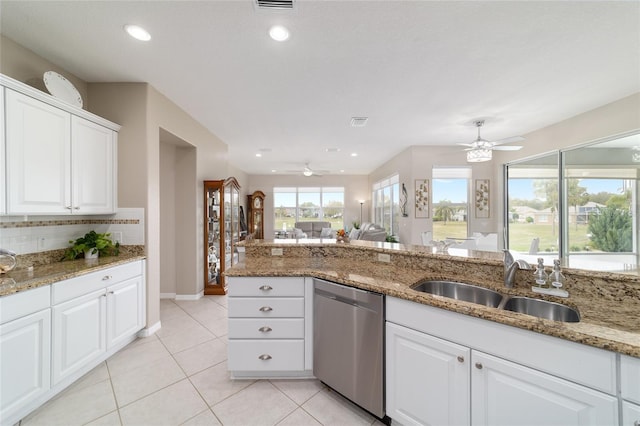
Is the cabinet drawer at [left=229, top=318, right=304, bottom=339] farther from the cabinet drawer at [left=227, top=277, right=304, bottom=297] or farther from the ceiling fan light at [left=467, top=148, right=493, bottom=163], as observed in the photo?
the ceiling fan light at [left=467, top=148, right=493, bottom=163]

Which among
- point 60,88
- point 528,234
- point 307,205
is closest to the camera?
point 60,88

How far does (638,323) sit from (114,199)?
13.2ft

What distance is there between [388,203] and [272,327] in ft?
18.7

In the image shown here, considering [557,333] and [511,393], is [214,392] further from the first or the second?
[557,333]

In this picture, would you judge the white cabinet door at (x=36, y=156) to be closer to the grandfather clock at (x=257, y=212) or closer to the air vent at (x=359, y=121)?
the air vent at (x=359, y=121)

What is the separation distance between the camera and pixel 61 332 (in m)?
1.68

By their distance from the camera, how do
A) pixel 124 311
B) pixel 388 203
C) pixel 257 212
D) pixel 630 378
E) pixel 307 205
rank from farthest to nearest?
pixel 307 205 → pixel 257 212 → pixel 388 203 → pixel 124 311 → pixel 630 378

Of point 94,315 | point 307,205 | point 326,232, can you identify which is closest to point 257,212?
point 307,205

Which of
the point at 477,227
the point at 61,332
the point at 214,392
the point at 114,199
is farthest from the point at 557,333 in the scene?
the point at 477,227

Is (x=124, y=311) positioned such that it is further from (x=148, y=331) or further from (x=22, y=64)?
(x=22, y=64)

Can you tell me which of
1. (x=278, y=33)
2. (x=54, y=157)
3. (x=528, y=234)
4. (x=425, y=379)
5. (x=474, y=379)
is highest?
(x=278, y=33)

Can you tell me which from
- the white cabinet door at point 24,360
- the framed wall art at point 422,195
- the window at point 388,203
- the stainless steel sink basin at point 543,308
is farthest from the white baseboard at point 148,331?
the window at point 388,203

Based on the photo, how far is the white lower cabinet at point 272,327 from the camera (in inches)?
71.7

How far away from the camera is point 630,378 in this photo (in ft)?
2.74
